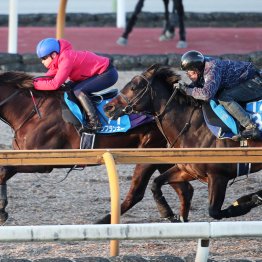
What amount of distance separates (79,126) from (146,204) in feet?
3.55

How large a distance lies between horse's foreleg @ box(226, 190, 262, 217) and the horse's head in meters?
1.04

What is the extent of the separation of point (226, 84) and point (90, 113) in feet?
4.22

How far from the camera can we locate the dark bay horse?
9930 millimetres

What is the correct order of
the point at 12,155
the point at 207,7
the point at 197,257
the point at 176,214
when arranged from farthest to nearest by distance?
the point at 207,7 → the point at 176,214 → the point at 12,155 → the point at 197,257

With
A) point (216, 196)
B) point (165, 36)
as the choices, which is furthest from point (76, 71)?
point (165, 36)

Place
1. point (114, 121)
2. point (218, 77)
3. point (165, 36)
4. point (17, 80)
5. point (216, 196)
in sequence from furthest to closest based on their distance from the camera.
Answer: point (165, 36) → point (17, 80) → point (114, 121) → point (218, 77) → point (216, 196)

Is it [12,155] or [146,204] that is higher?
[12,155]

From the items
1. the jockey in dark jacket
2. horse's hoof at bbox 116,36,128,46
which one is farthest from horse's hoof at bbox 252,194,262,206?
horse's hoof at bbox 116,36,128,46

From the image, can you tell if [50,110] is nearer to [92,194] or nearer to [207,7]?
[92,194]

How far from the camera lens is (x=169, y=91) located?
10.2 meters

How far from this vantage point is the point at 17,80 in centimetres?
1104

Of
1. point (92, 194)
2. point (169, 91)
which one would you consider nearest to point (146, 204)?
point (92, 194)

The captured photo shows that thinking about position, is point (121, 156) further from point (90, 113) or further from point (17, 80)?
point (17, 80)

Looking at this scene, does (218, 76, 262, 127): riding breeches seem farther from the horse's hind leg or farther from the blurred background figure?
the blurred background figure
